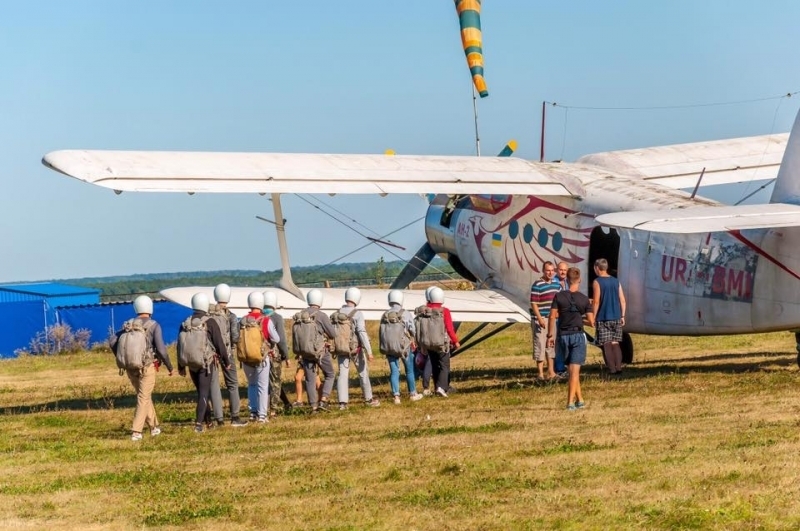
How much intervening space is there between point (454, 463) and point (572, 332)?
417cm

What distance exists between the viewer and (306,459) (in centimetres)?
1294

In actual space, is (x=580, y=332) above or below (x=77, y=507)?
above

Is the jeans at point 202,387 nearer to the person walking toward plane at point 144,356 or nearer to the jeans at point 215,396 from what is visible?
the jeans at point 215,396

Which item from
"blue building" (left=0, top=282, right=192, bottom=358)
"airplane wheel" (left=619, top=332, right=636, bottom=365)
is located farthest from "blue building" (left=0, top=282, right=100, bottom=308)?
"airplane wheel" (left=619, top=332, right=636, bottom=365)

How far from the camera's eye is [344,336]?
17.7 metres

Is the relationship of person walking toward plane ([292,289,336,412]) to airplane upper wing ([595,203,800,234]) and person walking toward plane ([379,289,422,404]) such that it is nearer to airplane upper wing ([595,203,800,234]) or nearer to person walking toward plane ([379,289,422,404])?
person walking toward plane ([379,289,422,404])

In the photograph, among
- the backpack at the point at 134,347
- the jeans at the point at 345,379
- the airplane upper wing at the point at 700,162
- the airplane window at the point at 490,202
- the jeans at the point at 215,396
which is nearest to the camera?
the backpack at the point at 134,347

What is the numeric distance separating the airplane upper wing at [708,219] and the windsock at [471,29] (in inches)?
482

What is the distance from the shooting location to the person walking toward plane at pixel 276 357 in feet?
57.9

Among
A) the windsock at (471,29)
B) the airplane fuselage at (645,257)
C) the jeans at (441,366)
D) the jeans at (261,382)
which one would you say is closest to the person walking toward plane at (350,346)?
the jeans at (441,366)

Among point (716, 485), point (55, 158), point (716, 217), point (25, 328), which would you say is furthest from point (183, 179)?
point (25, 328)

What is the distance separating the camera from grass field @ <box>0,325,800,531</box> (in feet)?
31.7

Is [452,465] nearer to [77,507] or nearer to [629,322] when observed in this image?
[77,507]

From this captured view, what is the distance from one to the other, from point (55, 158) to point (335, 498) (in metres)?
8.15
